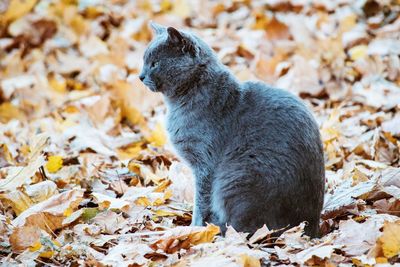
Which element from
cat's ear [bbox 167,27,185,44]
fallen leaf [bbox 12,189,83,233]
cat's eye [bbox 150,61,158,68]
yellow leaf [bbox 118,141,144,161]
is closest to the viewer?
fallen leaf [bbox 12,189,83,233]

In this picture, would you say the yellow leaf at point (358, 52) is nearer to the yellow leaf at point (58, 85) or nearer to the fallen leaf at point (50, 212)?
the yellow leaf at point (58, 85)

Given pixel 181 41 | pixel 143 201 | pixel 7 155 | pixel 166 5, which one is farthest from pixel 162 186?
pixel 166 5

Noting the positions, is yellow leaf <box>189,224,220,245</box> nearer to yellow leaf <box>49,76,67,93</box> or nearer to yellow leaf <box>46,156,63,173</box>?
yellow leaf <box>46,156,63,173</box>

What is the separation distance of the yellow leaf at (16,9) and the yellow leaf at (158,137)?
9.89 feet

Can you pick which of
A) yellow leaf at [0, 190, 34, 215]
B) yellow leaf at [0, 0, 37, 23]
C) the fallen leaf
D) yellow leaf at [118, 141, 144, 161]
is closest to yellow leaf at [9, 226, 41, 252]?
the fallen leaf

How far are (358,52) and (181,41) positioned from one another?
232 cm

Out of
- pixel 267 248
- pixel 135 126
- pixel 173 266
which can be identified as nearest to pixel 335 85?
pixel 135 126

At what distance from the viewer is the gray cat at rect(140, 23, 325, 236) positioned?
2.90m

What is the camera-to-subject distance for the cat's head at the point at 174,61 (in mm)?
3305

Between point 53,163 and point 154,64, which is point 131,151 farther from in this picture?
point 154,64

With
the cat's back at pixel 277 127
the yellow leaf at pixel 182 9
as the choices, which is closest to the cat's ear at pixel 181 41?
the cat's back at pixel 277 127

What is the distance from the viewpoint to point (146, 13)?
6805 mm

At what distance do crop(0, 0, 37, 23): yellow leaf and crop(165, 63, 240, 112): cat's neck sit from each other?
12.5 feet

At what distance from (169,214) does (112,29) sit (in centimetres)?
381
